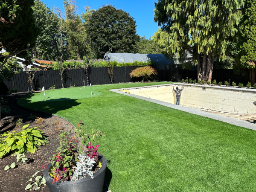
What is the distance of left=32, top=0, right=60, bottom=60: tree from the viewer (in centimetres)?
3922

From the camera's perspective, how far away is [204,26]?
15.5 m

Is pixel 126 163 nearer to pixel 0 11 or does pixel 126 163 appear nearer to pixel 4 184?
pixel 4 184

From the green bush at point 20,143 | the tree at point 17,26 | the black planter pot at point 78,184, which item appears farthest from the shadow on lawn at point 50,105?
the black planter pot at point 78,184

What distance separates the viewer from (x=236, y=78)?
58.0 ft

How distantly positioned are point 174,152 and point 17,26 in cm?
492

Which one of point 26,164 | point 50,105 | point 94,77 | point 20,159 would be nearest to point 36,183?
point 26,164

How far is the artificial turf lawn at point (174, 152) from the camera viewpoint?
3.04 meters

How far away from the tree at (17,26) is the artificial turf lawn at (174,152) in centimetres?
284

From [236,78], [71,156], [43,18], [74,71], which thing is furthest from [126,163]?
[43,18]

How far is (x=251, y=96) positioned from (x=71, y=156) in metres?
12.3

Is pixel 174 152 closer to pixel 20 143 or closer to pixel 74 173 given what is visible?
pixel 74 173

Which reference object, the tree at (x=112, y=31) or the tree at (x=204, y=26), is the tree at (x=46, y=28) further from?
the tree at (x=204, y=26)

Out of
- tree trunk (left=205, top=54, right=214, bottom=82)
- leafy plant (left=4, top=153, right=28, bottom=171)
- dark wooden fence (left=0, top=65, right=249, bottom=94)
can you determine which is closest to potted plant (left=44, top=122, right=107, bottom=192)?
leafy plant (left=4, top=153, right=28, bottom=171)

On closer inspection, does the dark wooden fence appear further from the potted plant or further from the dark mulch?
the potted plant
